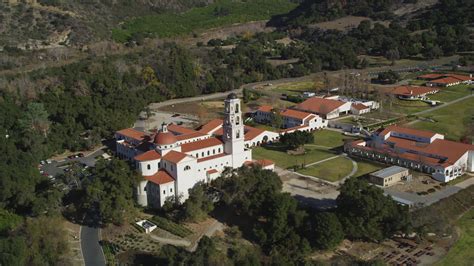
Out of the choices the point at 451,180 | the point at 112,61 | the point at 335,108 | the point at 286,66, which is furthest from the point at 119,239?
the point at 286,66

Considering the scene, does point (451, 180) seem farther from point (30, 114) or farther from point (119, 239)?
point (30, 114)

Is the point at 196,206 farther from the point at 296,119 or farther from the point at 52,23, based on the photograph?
the point at 52,23

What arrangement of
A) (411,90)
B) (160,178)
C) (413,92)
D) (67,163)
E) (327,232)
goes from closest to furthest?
1. (327,232)
2. (160,178)
3. (67,163)
4. (413,92)
5. (411,90)

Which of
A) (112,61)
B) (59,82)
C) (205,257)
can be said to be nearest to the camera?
(205,257)

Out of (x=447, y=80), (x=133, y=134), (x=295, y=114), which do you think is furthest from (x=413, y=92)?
(x=133, y=134)

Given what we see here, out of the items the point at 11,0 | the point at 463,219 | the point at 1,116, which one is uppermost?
the point at 11,0

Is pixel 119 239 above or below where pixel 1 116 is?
below
